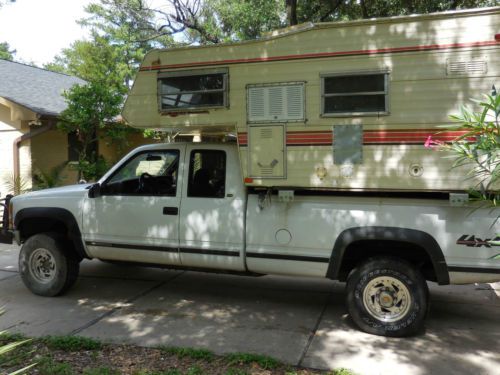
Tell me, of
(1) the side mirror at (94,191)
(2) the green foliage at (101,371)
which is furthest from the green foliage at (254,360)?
(1) the side mirror at (94,191)

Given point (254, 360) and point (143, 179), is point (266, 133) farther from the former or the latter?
point (254, 360)

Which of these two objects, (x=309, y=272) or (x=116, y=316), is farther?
(x=116, y=316)

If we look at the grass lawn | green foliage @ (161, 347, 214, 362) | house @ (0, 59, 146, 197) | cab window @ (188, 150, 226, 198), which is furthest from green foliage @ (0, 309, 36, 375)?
house @ (0, 59, 146, 197)

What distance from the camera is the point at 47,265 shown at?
5863mm

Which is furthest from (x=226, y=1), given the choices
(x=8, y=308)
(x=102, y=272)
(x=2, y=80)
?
(x=8, y=308)

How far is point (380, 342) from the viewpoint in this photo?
4.40 metres

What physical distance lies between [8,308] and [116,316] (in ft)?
4.50

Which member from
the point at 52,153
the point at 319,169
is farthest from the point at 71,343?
the point at 52,153

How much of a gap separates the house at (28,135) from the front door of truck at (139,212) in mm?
6175

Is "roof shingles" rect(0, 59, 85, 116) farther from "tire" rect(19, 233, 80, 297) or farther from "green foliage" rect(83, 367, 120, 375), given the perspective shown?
"green foliage" rect(83, 367, 120, 375)

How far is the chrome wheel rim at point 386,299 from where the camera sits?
177 inches

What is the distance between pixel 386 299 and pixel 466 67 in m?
2.28

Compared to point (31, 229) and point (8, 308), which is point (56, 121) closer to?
point (31, 229)

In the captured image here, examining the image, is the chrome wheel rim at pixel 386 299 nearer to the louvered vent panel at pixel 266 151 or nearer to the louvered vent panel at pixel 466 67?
the louvered vent panel at pixel 266 151
